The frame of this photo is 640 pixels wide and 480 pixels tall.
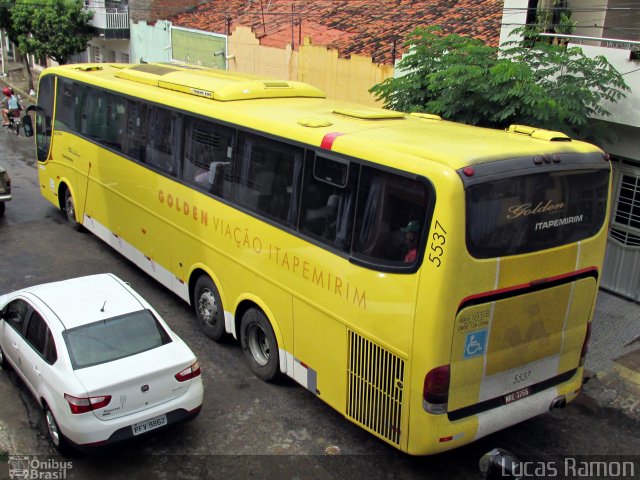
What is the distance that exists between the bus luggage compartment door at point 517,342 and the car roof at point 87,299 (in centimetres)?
363

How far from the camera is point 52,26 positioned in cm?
2714

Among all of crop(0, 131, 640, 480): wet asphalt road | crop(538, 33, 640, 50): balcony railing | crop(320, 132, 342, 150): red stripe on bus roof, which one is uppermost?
crop(538, 33, 640, 50): balcony railing

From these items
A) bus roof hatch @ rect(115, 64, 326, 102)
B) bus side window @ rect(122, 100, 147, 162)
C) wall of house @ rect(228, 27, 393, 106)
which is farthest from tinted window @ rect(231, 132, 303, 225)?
wall of house @ rect(228, 27, 393, 106)

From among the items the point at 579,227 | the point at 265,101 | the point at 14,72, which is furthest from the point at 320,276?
the point at 14,72

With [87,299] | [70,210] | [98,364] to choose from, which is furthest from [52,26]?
[98,364]

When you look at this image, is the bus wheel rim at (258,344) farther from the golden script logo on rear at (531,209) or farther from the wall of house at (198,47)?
the wall of house at (198,47)

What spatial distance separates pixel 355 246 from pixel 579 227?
2176 mm

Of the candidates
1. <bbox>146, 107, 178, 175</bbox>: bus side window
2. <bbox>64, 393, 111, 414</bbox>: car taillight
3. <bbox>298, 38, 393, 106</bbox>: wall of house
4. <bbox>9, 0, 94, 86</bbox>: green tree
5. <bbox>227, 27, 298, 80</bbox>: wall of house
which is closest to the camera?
<bbox>64, 393, 111, 414</bbox>: car taillight

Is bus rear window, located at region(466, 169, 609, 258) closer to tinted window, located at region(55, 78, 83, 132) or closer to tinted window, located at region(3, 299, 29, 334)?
tinted window, located at region(3, 299, 29, 334)

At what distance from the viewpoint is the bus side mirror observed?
516 cm

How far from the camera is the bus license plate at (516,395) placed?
6727mm

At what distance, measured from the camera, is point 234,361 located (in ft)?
30.6

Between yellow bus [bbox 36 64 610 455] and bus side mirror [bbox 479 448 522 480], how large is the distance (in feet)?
3.26

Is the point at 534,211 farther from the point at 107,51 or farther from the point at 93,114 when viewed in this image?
the point at 107,51
